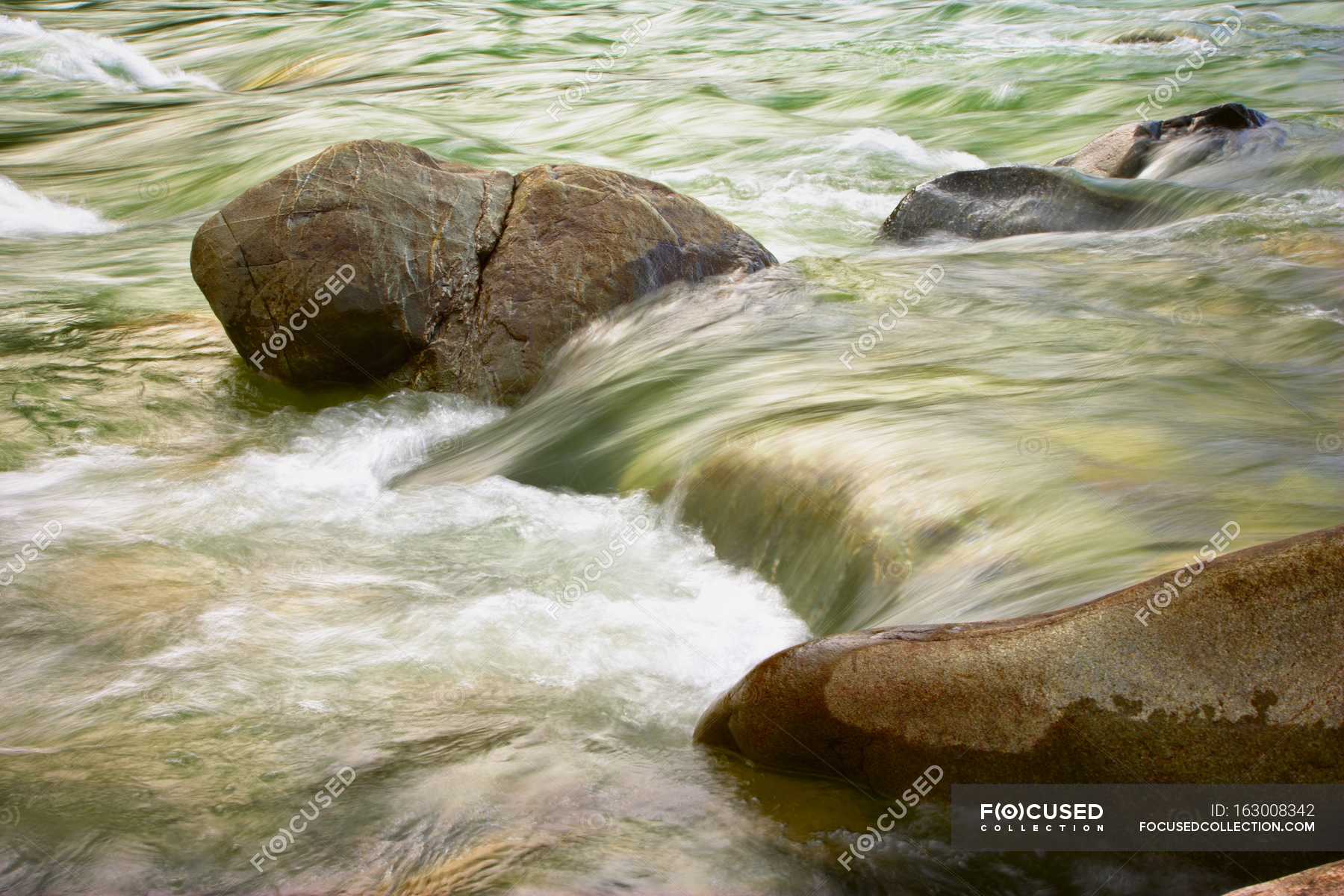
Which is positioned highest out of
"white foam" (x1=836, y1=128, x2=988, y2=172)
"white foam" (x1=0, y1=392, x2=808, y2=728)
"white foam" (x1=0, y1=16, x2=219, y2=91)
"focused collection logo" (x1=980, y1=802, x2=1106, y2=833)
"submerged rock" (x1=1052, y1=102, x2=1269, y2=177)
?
"white foam" (x1=0, y1=16, x2=219, y2=91)

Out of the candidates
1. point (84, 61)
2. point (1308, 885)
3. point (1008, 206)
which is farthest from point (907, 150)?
point (84, 61)

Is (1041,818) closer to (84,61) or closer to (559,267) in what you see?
(559,267)

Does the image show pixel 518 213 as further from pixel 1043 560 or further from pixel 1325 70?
pixel 1325 70

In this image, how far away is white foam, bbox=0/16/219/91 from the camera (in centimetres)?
1803

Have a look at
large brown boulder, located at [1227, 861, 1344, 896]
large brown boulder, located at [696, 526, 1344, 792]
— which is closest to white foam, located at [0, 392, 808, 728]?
large brown boulder, located at [696, 526, 1344, 792]

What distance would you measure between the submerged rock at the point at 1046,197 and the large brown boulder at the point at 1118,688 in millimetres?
6027

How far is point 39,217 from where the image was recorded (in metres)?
11.2

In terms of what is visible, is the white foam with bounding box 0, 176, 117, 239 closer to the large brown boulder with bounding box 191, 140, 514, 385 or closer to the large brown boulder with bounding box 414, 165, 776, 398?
the large brown boulder with bounding box 191, 140, 514, 385

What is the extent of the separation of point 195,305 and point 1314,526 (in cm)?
699

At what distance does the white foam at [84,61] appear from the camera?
18.0 metres

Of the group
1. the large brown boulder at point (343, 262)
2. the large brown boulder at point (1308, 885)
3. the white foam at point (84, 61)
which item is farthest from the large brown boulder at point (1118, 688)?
the white foam at point (84, 61)

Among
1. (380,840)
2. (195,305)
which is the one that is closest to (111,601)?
(380,840)

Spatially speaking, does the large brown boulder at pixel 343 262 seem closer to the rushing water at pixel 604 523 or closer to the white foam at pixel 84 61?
the rushing water at pixel 604 523

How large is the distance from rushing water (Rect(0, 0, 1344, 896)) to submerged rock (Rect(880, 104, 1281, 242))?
1.02 feet
